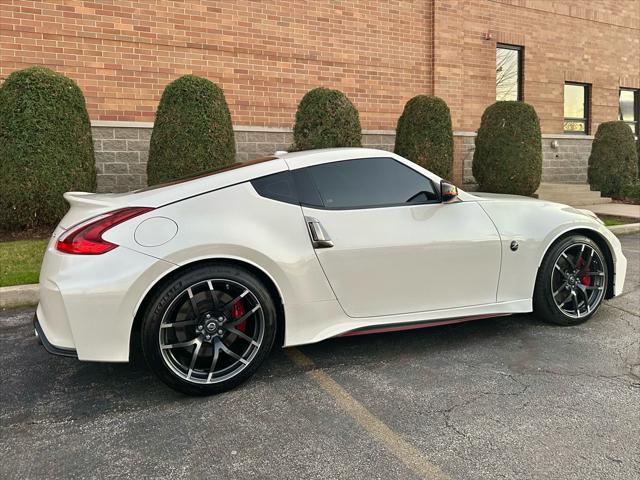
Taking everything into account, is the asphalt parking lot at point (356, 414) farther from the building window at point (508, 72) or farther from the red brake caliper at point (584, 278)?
the building window at point (508, 72)

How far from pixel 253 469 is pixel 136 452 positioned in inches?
23.7

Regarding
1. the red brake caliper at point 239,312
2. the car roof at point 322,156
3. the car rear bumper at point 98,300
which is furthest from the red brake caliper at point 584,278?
the car rear bumper at point 98,300

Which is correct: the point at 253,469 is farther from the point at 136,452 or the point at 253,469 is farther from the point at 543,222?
the point at 543,222

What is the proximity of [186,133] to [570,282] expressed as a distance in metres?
5.83

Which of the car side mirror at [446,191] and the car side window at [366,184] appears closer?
the car side window at [366,184]

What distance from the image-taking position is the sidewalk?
36.0 ft

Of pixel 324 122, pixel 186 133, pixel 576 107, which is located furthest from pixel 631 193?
pixel 186 133

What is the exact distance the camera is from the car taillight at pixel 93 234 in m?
2.88

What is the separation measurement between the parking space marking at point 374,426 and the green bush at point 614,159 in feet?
41.6

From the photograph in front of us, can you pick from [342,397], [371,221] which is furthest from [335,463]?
[371,221]

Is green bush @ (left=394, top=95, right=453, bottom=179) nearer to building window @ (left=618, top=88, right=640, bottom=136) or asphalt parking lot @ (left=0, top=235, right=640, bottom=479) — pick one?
asphalt parking lot @ (left=0, top=235, right=640, bottom=479)

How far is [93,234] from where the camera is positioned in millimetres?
2916

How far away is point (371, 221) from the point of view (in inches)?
135

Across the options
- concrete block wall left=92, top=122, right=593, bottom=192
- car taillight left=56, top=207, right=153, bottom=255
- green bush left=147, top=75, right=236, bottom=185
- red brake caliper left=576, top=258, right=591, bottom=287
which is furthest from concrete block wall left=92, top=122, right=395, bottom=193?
red brake caliper left=576, top=258, right=591, bottom=287
